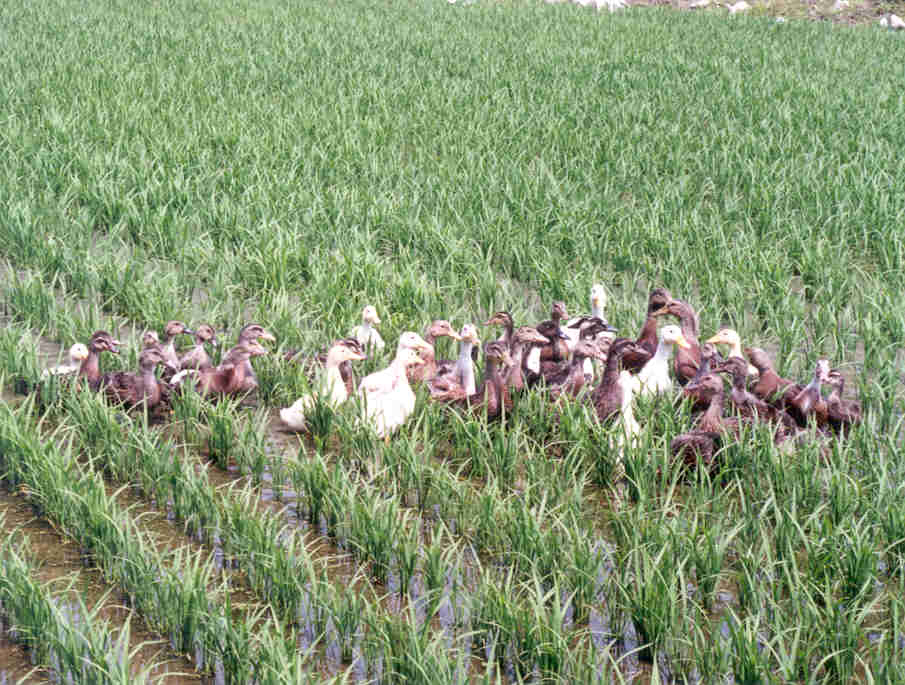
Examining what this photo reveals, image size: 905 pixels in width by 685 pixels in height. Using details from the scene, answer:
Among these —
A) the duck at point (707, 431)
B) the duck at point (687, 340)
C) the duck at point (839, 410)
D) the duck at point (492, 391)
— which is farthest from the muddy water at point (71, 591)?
the duck at point (839, 410)

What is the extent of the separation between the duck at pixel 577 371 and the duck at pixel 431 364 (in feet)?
1.82

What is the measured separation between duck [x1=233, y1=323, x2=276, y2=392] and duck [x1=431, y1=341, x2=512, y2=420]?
36.4 inches

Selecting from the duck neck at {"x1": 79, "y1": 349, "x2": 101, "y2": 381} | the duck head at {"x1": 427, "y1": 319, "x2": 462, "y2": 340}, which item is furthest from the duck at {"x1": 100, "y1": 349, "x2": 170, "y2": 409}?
the duck head at {"x1": 427, "y1": 319, "x2": 462, "y2": 340}

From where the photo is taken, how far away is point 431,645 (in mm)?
Answer: 3666

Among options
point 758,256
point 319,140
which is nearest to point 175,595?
point 758,256

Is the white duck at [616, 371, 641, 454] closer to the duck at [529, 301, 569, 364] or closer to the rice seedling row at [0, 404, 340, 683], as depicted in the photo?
the duck at [529, 301, 569, 364]

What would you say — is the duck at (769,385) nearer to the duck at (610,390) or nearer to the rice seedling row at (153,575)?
the duck at (610,390)

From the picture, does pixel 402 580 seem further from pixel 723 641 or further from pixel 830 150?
pixel 830 150

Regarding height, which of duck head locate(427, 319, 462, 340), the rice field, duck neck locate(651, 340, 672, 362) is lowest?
the rice field

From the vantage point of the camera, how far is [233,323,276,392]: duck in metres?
6.09

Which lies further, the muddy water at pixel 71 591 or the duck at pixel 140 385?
the duck at pixel 140 385

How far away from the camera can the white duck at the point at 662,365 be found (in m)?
5.90

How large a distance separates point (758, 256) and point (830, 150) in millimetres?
4169

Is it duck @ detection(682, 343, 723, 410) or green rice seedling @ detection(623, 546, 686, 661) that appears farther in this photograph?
duck @ detection(682, 343, 723, 410)
